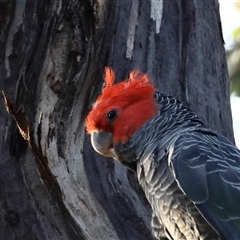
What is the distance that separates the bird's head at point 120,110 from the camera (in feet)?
15.2

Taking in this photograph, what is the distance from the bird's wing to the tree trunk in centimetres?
49

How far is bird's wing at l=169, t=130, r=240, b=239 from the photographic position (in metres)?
4.15

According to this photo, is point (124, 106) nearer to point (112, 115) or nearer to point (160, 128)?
point (112, 115)

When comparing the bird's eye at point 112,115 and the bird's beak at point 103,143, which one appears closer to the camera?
the bird's beak at point 103,143

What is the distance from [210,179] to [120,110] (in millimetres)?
727

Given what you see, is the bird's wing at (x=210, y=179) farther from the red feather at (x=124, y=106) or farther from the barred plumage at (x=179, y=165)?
the red feather at (x=124, y=106)

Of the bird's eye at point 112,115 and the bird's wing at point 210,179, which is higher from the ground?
the bird's eye at point 112,115

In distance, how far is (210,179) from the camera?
423 cm

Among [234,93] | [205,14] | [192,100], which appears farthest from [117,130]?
[234,93]

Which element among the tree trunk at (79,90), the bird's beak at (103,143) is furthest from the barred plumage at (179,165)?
the tree trunk at (79,90)

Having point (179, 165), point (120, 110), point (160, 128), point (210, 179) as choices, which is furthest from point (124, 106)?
point (210, 179)

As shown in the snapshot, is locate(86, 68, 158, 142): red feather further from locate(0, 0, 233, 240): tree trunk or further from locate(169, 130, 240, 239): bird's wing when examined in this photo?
locate(169, 130, 240, 239): bird's wing

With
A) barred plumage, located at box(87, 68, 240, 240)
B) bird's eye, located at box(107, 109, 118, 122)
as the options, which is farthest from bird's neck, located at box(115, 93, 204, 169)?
bird's eye, located at box(107, 109, 118, 122)

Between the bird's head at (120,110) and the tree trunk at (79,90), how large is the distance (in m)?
0.17
